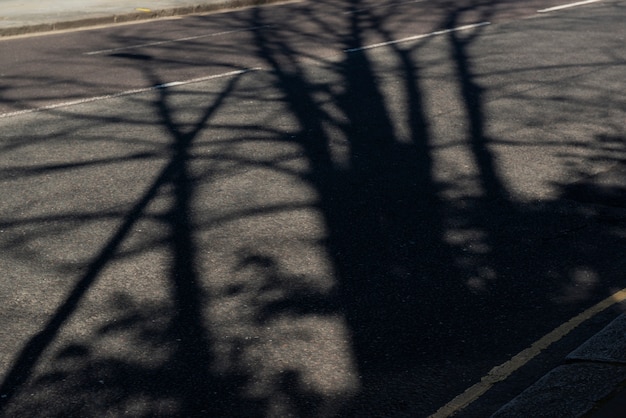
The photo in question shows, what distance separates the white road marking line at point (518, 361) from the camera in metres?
4.37

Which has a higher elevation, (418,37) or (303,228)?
(303,228)

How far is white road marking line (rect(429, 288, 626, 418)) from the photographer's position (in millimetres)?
4373

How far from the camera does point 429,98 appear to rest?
Result: 10.5m

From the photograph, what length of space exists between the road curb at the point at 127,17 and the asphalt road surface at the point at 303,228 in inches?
194

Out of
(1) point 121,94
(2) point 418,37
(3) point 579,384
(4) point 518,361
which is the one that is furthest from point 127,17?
(3) point 579,384

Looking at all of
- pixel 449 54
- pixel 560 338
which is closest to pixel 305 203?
pixel 560 338

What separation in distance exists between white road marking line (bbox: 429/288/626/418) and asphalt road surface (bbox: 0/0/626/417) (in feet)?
0.15

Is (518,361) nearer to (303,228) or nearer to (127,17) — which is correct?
(303,228)

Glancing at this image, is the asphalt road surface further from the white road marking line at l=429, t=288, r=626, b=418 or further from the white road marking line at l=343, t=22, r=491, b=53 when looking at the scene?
the white road marking line at l=343, t=22, r=491, b=53

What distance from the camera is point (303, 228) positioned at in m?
6.66

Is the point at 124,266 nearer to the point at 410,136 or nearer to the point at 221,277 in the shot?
the point at 221,277

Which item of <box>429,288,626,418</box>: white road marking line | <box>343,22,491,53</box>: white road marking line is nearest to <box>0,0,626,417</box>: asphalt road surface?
<box>429,288,626,418</box>: white road marking line

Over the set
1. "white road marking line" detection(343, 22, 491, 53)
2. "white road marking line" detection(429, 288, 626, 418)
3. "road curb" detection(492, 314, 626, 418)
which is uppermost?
"road curb" detection(492, 314, 626, 418)

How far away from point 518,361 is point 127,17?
15056 millimetres
